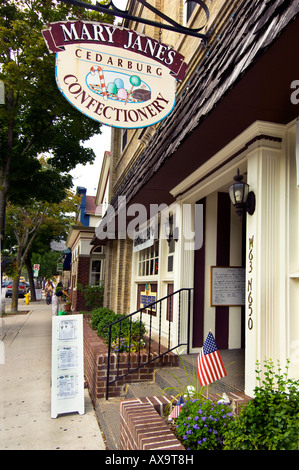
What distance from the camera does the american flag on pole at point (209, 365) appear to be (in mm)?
3016

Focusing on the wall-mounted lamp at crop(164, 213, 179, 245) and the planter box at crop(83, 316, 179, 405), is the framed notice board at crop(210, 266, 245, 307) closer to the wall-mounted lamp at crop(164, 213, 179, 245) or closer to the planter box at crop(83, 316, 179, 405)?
the wall-mounted lamp at crop(164, 213, 179, 245)

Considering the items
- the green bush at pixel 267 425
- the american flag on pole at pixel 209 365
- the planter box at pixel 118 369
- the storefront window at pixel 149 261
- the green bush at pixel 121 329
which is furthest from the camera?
the storefront window at pixel 149 261

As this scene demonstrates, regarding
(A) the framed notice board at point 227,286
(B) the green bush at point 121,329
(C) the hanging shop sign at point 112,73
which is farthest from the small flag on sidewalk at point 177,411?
(C) the hanging shop sign at point 112,73

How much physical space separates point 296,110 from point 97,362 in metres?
3.74

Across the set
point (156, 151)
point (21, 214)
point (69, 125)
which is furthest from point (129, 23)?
point (21, 214)

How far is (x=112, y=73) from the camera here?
3.83 metres

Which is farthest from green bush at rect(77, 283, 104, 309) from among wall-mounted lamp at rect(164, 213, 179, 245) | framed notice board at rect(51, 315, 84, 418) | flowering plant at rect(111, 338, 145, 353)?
framed notice board at rect(51, 315, 84, 418)

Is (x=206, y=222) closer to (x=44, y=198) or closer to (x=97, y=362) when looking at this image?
(x=97, y=362)

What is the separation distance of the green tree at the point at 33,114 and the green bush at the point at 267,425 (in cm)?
832

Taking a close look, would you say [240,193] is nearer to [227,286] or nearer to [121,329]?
[227,286]

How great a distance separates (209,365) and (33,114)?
9680 millimetres

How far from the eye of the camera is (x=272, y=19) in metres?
2.09

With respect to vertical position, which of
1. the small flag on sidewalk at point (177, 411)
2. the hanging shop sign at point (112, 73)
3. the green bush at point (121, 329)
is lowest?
the small flag on sidewalk at point (177, 411)

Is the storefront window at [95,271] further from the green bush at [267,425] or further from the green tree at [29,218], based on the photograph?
the green bush at [267,425]
